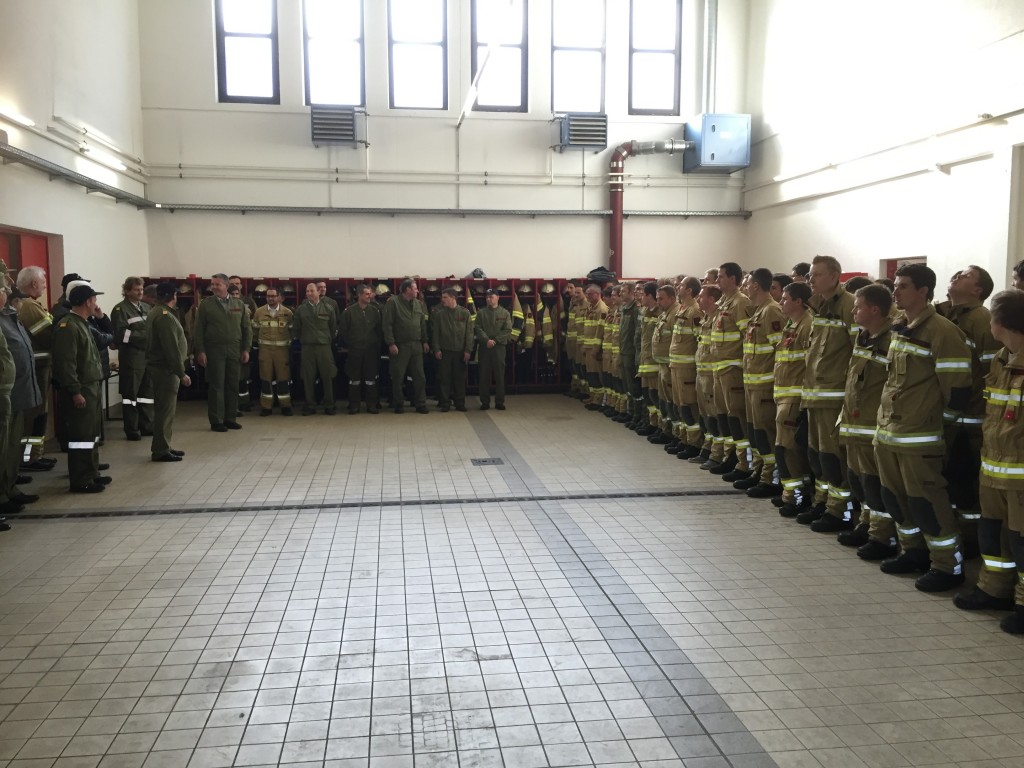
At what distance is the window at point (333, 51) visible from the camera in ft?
39.8

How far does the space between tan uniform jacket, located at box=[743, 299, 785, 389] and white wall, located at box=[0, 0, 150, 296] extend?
22.4ft

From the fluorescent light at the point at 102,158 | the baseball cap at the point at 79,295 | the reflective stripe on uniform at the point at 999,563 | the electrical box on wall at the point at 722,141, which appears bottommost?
the reflective stripe on uniform at the point at 999,563

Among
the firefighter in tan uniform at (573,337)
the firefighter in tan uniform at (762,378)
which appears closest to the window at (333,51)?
the firefighter in tan uniform at (573,337)

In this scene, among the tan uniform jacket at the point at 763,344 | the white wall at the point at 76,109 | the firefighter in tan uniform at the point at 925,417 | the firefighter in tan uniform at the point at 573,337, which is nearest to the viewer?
the firefighter in tan uniform at the point at 925,417

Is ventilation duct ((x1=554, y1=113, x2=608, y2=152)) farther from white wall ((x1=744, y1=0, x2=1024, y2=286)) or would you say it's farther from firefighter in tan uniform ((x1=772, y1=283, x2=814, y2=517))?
firefighter in tan uniform ((x1=772, y1=283, x2=814, y2=517))

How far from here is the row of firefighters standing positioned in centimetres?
385

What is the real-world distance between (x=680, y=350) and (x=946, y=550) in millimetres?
3550

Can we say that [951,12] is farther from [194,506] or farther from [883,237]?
[194,506]

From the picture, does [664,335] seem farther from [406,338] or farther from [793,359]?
[406,338]

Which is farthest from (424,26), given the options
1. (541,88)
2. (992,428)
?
(992,428)

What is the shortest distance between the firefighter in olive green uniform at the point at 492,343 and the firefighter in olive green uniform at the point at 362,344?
4.73 ft

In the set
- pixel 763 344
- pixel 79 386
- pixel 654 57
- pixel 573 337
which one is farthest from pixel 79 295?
pixel 654 57

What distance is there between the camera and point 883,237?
9484 millimetres

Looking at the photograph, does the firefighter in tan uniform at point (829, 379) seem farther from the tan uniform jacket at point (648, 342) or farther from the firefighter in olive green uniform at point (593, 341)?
the firefighter in olive green uniform at point (593, 341)
